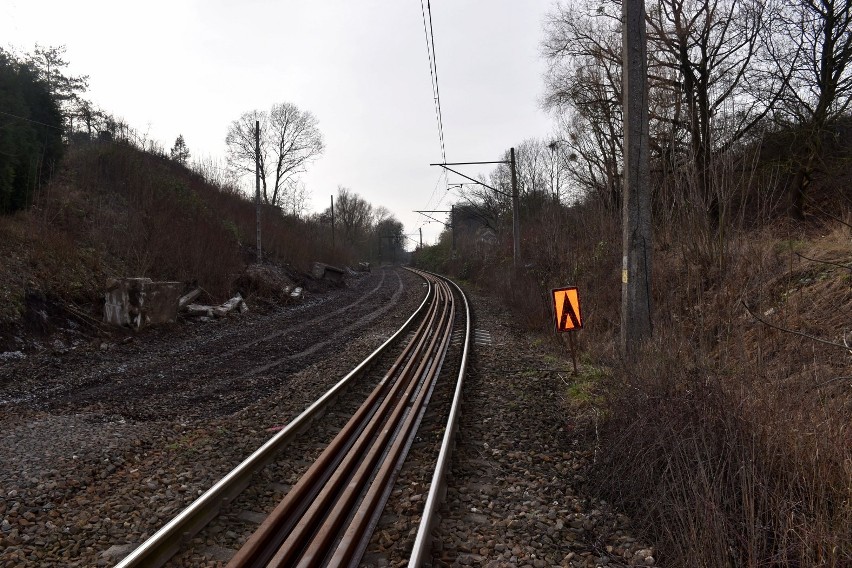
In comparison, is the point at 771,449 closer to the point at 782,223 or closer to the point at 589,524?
the point at 589,524

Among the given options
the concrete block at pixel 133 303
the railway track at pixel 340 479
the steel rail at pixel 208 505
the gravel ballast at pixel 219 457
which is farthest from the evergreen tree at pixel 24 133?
the steel rail at pixel 208 505

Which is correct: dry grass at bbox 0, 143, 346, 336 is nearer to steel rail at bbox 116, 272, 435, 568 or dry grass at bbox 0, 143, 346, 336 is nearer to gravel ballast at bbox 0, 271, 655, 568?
gravel ballast at bbox 0, 271, 655, 568

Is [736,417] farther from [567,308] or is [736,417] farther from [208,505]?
[567,308]

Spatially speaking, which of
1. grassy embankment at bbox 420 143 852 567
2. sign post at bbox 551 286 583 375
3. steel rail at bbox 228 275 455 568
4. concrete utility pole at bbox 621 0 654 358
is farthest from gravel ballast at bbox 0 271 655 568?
concrete utility pole at bbox 621 0 654 358

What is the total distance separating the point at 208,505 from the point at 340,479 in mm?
1071

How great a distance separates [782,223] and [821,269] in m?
1.48

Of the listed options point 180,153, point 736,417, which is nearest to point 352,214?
point 180,153

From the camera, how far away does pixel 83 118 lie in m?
25.0

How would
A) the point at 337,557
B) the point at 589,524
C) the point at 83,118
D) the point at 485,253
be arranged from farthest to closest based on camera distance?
the point at 485,253
the point at 83,118
the point at 589,524
the point at 337,557

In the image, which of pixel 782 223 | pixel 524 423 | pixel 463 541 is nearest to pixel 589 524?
pixel 463 541

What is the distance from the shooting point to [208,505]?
12.4 feet

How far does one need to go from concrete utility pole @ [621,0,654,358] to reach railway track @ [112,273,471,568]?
261 cm

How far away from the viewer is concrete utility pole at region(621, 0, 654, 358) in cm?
672

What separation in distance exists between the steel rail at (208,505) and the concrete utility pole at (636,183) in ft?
14.1
